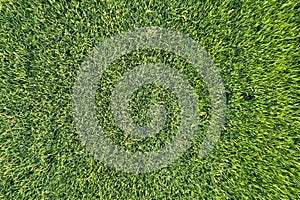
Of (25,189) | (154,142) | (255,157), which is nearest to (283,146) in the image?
(255,157)

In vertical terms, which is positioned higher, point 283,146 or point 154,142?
point 283,146

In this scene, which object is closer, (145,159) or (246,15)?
(246,15)

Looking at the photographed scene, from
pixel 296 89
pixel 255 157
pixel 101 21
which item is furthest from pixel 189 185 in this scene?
pixel 101 21

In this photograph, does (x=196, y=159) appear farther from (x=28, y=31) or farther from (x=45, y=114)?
(x=28, y=31)

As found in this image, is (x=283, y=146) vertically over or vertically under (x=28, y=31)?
over

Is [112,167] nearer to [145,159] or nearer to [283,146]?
[145,159]

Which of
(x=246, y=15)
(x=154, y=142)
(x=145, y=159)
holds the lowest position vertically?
(x=145, y=159)
